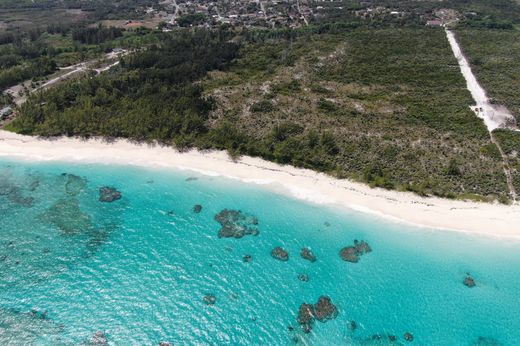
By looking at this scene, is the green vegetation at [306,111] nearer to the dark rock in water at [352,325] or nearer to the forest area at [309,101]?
the forest area at [309,101]

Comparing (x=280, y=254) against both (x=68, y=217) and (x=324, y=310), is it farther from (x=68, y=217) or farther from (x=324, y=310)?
(x=68, y=217)

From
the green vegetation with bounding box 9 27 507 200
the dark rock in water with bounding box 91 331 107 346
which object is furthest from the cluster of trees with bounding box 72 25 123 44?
the dark rock in water with bounding box 91 331 107 346

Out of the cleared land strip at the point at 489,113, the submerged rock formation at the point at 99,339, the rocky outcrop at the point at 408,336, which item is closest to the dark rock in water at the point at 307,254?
the rocky outcrop at the point at 408,336

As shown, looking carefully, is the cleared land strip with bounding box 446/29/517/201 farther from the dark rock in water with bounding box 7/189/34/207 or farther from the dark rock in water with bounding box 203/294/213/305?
the dark rock in water with bounding box 7/189/34/207

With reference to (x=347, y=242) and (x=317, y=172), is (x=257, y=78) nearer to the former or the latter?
(x=317, y=172)

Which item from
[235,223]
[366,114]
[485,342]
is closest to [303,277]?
[235,223]
